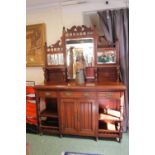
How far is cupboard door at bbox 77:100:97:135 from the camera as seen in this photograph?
2566mm

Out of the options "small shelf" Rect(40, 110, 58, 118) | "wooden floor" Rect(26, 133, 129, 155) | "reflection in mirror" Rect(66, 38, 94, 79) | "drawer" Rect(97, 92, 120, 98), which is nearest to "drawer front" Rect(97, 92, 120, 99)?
"drawer" Rect(97, 92, 120, 98)

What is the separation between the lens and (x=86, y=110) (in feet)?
8.49

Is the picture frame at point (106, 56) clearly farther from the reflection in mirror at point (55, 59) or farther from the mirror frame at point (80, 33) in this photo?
the reflection in mirror at point (55, 59)

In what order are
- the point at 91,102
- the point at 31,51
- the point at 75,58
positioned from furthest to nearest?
1. the point at 31,51
2. the point at 75,58
3. the point at 91,102

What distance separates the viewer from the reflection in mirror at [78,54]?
2.91 metres

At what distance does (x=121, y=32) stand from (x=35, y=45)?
5.35ft

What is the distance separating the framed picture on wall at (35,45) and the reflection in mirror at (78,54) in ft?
1.77
